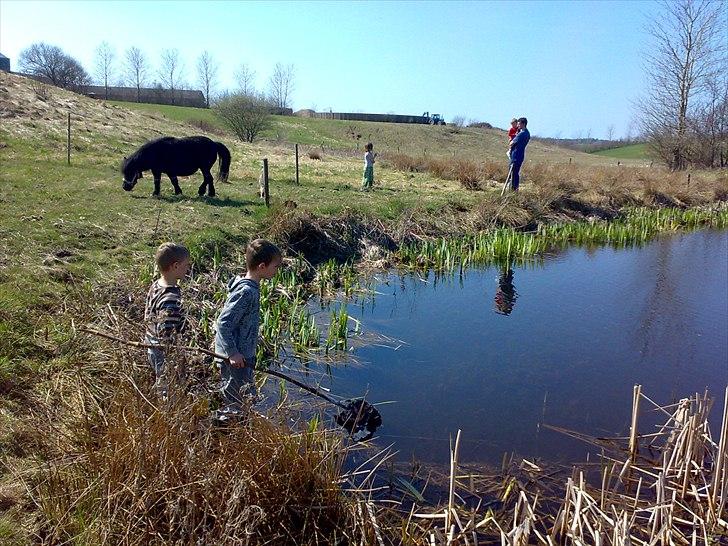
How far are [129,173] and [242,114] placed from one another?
28.2 meters

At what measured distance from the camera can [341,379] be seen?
640 centimetres

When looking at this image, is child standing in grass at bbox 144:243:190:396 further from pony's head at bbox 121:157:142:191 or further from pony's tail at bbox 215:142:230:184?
pony's tail at bbox 215:142:230:184

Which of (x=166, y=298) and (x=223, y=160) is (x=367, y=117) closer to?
(x=223, y=160)

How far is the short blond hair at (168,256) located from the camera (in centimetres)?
420

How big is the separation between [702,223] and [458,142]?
4879cm

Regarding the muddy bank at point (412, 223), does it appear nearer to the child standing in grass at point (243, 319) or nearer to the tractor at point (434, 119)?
the child standing in grass at point (243, 319)

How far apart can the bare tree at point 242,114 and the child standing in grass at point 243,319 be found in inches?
1452

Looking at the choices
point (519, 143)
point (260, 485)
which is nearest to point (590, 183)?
point (519, 143)

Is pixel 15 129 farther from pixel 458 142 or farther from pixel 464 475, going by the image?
pixel 458 142

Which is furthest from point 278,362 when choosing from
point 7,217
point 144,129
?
point 144,129

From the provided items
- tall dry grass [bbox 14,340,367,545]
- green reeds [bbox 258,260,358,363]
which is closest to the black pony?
green reeds [bbox 258,260,358,363]

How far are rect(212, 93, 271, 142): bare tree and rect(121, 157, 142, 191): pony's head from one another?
2811cm

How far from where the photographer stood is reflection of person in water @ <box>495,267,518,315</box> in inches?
365

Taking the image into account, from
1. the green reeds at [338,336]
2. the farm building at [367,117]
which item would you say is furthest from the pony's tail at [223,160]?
the farm building at [367,117]
